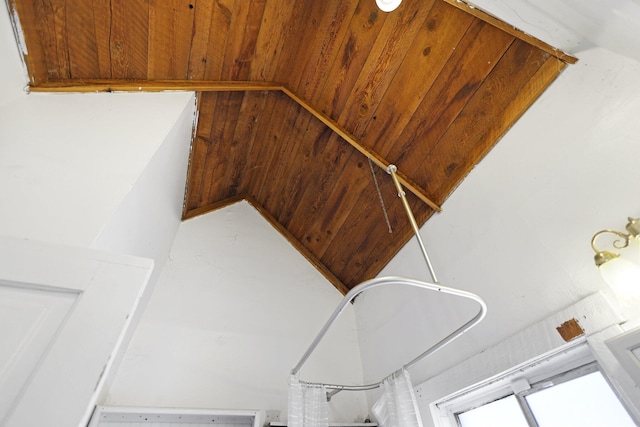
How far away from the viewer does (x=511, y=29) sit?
1127 millimetres

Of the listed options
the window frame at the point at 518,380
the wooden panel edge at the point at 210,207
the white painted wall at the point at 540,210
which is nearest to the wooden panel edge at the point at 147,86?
the wooden panel edge at the point at 210,207

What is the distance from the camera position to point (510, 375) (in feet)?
3.82

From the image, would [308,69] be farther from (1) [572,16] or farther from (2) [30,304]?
(2) [30,304]

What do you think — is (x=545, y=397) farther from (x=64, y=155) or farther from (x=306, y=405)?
(x=64, y=155)

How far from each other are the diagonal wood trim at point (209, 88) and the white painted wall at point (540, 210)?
0.91 ft

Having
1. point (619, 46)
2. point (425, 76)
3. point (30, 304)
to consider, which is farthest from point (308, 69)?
point (30, 304)

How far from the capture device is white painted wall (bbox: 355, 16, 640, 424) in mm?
936

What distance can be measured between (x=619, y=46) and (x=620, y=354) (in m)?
0.83

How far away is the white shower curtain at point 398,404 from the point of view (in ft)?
4.18

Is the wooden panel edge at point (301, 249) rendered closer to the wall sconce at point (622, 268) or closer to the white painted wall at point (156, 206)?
the white painted wall at point (156, 206)

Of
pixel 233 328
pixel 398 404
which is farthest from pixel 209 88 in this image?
pixel 398 404

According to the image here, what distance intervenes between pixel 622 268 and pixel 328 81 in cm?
138

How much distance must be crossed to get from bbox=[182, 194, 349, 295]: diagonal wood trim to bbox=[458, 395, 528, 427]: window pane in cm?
111

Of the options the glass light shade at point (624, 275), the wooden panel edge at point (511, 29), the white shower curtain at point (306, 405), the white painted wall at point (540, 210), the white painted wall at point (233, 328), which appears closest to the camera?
the glass light shade at point (624, 275)
